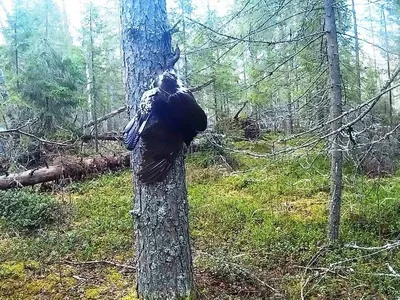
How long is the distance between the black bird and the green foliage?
14.1ft

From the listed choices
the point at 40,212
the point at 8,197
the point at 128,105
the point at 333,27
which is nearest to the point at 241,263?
the point at 128,105

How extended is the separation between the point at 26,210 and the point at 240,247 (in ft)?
13.8

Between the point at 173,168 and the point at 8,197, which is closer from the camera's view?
the point at 173,168

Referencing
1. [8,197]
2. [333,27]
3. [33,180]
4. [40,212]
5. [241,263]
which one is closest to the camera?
[241,263]

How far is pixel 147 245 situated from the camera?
11.0ft

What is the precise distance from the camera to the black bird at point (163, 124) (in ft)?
9.95

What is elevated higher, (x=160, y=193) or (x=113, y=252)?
(x=160, y=193)

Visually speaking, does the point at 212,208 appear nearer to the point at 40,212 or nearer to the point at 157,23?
the point at 40,212

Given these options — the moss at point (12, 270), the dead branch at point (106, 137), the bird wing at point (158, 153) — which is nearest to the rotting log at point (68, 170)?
the dead branch at point (106, 137)

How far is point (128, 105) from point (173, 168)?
0.75 meters

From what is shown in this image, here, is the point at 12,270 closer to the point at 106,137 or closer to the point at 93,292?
the point at 93,292

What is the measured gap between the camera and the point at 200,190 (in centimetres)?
877

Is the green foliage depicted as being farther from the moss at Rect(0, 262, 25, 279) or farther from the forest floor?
the moss at Rect(0, 262, 25, 279)

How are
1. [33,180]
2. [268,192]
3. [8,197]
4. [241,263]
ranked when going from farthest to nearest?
[33,180], [268,192], [8,197], [241,263]
